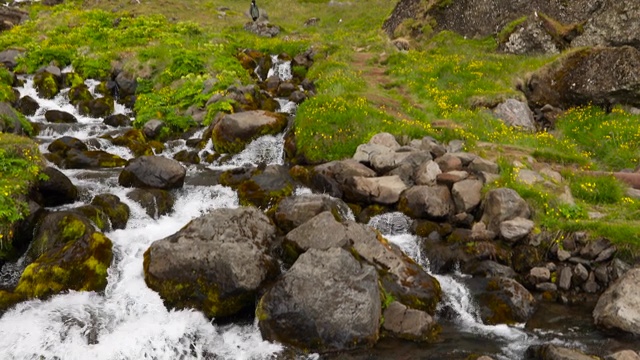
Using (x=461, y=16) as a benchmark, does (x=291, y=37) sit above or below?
below

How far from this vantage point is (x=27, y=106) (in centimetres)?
2592

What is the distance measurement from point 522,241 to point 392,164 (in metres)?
5.45

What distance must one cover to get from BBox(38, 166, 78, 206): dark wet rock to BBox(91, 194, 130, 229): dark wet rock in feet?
3.09

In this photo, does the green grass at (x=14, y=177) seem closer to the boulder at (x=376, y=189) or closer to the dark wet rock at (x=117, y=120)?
the dark wet rock at (x=117, y=120)

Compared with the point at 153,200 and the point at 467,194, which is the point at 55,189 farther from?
the point at 467,194

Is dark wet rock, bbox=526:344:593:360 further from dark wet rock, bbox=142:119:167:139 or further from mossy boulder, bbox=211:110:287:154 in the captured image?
dark wet rock, bbox=142:119:167:139

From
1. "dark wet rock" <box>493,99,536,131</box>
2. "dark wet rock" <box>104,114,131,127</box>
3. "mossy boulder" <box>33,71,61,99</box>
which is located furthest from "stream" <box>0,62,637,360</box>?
"mossy boulder" <box>33,71,61,99</box>

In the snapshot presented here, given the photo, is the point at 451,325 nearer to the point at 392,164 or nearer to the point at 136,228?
the point at 392,164

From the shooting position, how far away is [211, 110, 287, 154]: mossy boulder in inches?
865

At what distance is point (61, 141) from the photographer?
68.4 ft

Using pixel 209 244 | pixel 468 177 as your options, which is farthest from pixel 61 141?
pixel 468 177

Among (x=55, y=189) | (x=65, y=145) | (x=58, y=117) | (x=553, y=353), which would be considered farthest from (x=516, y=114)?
(x=58, y=117)

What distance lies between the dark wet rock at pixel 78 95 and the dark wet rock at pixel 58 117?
2340 mm

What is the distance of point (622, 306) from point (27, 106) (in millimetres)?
28068
